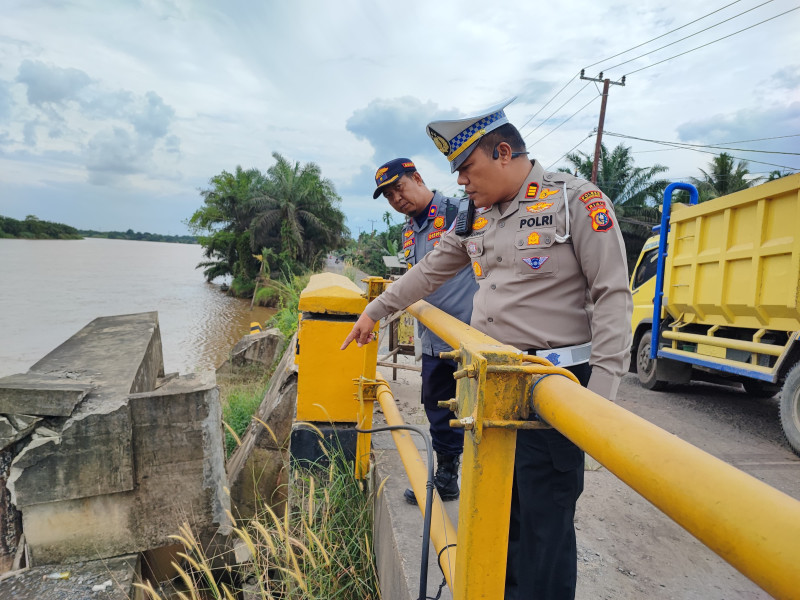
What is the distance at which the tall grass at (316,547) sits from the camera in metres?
1.90

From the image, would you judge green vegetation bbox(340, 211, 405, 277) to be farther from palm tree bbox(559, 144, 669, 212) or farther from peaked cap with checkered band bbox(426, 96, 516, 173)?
peaked cap with checkered band bbox(426, 96, 516, 173)

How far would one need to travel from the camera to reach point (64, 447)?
2.93 m

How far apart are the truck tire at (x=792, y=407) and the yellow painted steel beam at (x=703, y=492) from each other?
4610 millimetres

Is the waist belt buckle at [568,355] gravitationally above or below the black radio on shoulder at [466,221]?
below

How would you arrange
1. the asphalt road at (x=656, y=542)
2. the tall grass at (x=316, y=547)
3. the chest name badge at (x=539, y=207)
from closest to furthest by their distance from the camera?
1. the chest name badge at (x=539, y=207)
2. the tall grass at (x=316, y=547)
3. the asphalt road at (x=656, y=542)

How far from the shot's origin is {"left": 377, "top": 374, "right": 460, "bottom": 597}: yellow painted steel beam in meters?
1.30

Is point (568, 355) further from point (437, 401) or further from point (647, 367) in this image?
point (647, 367)

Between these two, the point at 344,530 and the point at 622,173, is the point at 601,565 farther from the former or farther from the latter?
the point at 622,173

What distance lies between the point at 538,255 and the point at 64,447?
287cm

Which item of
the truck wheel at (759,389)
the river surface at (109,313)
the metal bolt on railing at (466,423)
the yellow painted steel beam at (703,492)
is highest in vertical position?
the yellow painted steel beam at (703,492)

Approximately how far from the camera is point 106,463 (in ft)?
9.97

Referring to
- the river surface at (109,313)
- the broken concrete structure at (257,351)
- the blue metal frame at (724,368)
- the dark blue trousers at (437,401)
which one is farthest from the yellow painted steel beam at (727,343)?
the river surface at (109,313)

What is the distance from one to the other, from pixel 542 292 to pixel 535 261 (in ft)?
0.33

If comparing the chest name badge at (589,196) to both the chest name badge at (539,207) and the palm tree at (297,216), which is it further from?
the palm tree at (297,216)
